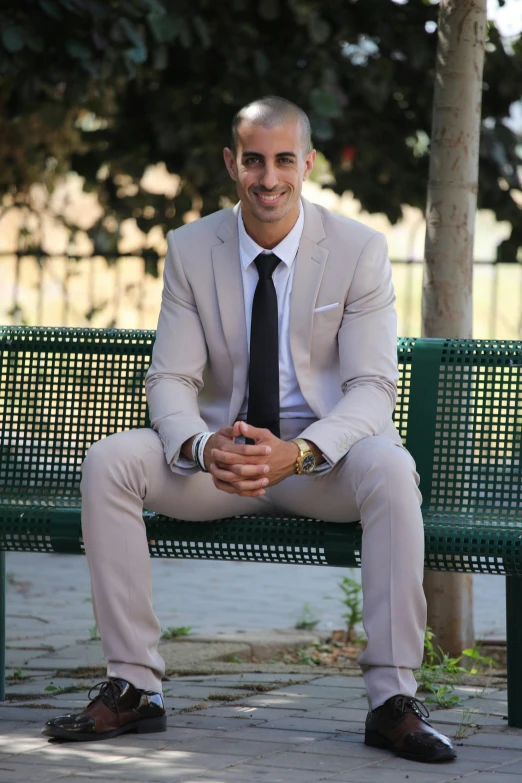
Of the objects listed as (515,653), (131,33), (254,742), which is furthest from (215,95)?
(254,742)

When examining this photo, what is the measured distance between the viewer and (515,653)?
12.1 feet

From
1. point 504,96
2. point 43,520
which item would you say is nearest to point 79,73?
point 504,96

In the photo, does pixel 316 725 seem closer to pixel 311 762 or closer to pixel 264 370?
pixel 311 762

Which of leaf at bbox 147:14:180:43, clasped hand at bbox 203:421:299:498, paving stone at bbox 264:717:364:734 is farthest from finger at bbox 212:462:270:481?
leaf at bbox 147:14:180:43

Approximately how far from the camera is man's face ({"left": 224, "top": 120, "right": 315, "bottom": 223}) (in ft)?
12.8

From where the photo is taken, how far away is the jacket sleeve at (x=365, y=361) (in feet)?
11.9

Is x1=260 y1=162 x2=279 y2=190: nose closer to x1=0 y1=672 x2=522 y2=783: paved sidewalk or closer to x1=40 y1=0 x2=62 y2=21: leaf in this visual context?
x1=0 y1=672 x2=522 y2=783: paved sidewalk

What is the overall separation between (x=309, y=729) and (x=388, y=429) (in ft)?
3.03

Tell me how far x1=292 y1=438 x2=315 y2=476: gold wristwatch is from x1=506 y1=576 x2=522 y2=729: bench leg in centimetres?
71

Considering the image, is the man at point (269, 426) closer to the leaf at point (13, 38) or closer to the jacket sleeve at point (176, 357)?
the jacket sleeve at point (176, 357)

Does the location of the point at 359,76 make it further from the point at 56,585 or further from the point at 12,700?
the point at 12,700

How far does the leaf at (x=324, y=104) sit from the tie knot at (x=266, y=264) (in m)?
2.69

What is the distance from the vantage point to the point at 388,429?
3.82 metres

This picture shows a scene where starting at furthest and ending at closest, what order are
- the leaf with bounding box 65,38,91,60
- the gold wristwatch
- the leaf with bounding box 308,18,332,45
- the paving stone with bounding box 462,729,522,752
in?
the leaf with bounding box 308,18,332,45, the leaf with bounding box 65,38,91,60, the gold wristwatch, the paving stone with bounding box 462,729,522,752
